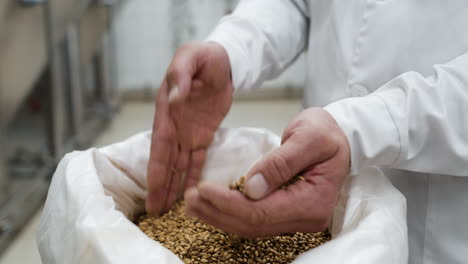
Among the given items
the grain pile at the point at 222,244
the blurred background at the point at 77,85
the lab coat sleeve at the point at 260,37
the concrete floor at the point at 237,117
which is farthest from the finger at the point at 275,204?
the concrete floor at the point at 237,117

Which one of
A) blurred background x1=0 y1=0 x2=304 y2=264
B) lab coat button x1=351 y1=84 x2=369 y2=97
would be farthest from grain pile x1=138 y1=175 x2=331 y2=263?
blurred background x1=0 y1=0 x2=304 y2=264

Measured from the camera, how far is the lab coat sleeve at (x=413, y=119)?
63cm

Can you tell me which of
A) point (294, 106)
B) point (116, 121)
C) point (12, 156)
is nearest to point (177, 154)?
point (12, 156)

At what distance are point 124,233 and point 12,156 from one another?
2.02 metres

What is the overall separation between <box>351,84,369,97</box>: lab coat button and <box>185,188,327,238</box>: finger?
257 millimetres

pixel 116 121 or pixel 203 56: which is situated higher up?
pixel 203 56

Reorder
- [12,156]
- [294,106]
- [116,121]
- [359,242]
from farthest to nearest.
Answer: [294,106], [116,121], [12,156], [359,242]

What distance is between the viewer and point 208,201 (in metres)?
0.58

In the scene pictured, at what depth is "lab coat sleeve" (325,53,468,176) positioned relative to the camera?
0.63m

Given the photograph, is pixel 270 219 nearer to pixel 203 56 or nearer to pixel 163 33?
pixel 203 56

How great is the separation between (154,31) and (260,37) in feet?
8.77

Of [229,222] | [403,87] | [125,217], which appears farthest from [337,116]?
[125,217]

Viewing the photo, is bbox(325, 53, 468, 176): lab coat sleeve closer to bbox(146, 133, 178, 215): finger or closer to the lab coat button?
the lab coat button

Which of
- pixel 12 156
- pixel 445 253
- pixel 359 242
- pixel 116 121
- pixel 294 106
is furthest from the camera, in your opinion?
pixel 294 106
